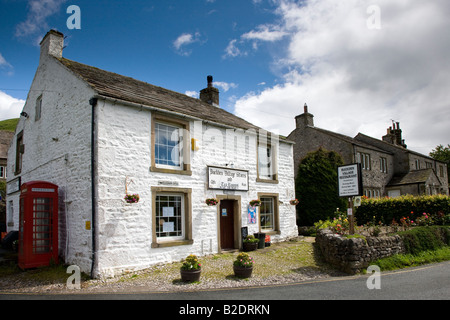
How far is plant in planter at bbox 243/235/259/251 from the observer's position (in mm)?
A: 13391

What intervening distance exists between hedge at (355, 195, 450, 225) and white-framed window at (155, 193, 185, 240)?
37.0ft

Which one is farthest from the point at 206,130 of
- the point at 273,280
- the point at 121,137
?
the point at 273,280

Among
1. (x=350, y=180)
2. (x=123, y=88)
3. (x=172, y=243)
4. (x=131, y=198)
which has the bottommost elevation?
(x=172, y=243)

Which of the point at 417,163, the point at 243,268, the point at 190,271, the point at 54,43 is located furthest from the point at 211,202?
the point at 417,163

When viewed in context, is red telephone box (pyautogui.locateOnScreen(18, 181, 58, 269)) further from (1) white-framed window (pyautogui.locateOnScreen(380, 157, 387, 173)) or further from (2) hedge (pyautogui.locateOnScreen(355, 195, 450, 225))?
(1) white-framed window (pyautogui.locateOnScreen(380, 157, 387, 173))

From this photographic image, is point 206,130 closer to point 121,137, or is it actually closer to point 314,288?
point 121,137

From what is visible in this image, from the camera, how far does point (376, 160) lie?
1203 inches

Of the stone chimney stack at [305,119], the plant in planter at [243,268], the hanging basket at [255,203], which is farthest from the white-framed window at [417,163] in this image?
the plant in planter at [243,268]

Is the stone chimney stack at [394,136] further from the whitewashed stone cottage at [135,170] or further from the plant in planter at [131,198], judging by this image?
the plant in planter at [131,198]

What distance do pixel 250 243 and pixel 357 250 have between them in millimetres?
4537

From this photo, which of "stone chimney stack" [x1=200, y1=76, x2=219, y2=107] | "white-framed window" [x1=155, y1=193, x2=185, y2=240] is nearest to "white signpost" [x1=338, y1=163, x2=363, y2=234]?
"white-framed window" [x1=155, y1=193, x2=185, y2=240]

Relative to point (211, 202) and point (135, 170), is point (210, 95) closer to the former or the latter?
point (211, 202)

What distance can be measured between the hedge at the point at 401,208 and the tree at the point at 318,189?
128cm
